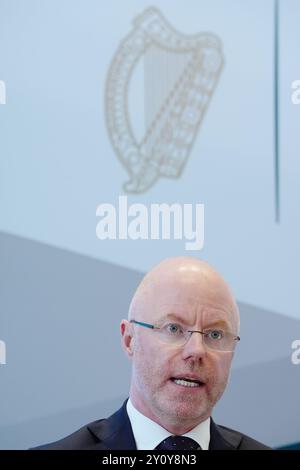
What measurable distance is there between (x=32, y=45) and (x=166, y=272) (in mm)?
971

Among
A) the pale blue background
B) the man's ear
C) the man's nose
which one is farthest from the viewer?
the pale blue background

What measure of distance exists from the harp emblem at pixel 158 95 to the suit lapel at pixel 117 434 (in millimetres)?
819

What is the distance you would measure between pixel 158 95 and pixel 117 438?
3.75 feet

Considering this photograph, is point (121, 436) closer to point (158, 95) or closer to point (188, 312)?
point (188, 312)

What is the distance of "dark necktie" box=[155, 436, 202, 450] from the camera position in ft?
6.37

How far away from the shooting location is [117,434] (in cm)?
198

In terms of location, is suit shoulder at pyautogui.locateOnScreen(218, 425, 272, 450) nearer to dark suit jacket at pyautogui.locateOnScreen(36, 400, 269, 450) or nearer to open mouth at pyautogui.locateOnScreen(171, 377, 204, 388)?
dark suit jacket at pyautogui.locateOnScreen(36, 400, 269, 450)

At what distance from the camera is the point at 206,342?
1.94 metres

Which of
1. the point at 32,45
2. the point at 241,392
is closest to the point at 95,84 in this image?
the point at 32,45

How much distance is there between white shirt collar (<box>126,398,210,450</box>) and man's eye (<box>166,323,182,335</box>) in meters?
0.22

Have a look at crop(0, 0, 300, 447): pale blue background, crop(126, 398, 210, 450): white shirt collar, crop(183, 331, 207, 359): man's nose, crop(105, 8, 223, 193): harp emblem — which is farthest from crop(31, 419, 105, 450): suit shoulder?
crop(105, 8, 223, 193): harp emblem

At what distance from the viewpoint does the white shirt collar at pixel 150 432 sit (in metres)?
1.95
